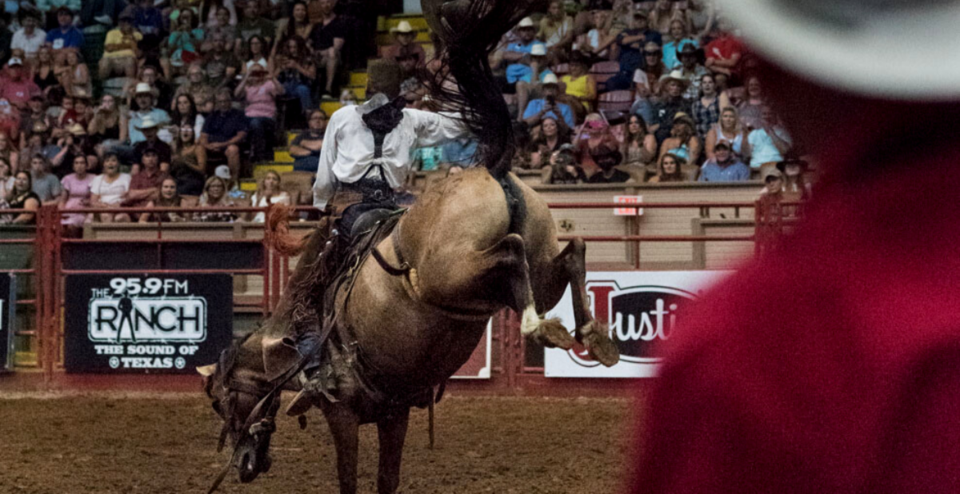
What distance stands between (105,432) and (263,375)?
327cm

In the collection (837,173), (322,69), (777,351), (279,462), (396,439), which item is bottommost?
(279,462)

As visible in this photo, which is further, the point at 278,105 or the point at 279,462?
the point at 278,105

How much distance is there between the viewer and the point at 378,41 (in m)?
17.3

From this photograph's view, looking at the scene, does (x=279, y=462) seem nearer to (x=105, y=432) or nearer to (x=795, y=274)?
(x=105, y=432)

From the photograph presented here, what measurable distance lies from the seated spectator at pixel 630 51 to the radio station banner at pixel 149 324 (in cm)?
519

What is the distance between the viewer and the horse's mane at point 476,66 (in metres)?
4.78

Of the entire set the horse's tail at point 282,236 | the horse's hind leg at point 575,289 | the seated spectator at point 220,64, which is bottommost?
the horse's hind leg at point 575,289

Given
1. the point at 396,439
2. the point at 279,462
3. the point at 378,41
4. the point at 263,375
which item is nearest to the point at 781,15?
the point at 396,439

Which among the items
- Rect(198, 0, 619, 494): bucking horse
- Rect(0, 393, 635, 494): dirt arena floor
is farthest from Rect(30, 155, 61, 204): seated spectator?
Rect(198, 0, 619, 494): bucking horse

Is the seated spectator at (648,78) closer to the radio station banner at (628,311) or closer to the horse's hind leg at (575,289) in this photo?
the radio station banner at (628,311)

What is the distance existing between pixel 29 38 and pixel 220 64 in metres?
3.56

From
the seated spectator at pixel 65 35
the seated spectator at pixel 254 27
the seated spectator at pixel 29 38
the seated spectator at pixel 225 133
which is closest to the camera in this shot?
the seated spectator at pixel 225 133

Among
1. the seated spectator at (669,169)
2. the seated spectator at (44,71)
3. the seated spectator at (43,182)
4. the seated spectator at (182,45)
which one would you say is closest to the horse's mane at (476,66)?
the seated spectator at (669,169)

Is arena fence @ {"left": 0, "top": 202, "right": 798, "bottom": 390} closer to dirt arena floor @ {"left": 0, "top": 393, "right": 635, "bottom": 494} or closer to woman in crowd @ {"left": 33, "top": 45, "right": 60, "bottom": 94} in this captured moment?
dirt arena floor @ {"left": 0, "top": 393, "right": 635, "bottom": 494}
